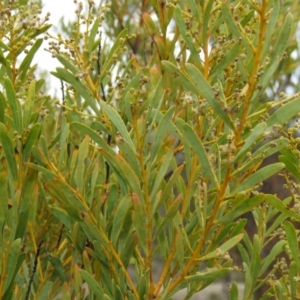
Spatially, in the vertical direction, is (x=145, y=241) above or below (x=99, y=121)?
below

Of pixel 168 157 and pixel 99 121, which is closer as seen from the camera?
pixel 168 157

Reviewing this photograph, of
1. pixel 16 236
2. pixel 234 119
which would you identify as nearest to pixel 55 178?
pixel 16 236

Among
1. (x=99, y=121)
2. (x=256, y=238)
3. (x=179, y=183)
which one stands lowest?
(x=256, y=238)

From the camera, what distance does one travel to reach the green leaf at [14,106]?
727mm

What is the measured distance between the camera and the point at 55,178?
2.41 feet

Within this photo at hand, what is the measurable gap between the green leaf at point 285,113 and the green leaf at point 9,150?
340 millimetres

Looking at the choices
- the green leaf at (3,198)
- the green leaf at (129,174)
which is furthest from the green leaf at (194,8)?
the green leaf at (3,198)

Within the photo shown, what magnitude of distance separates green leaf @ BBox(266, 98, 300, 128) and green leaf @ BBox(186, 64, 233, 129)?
0.05m

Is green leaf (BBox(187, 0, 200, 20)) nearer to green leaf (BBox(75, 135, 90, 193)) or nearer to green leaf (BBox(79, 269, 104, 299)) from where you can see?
green leaf (BBox(75, 135, 90, 193))

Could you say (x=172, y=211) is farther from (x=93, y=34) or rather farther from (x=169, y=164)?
(x=93, y=34)

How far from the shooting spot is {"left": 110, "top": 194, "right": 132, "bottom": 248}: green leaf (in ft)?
2.27

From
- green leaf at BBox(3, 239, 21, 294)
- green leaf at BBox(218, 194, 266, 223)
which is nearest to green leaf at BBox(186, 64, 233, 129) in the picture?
green leaf at BBox(218, 194, 266, 223)

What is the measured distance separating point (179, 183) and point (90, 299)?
208 millimetres

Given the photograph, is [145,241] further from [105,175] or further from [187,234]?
[105,175]
